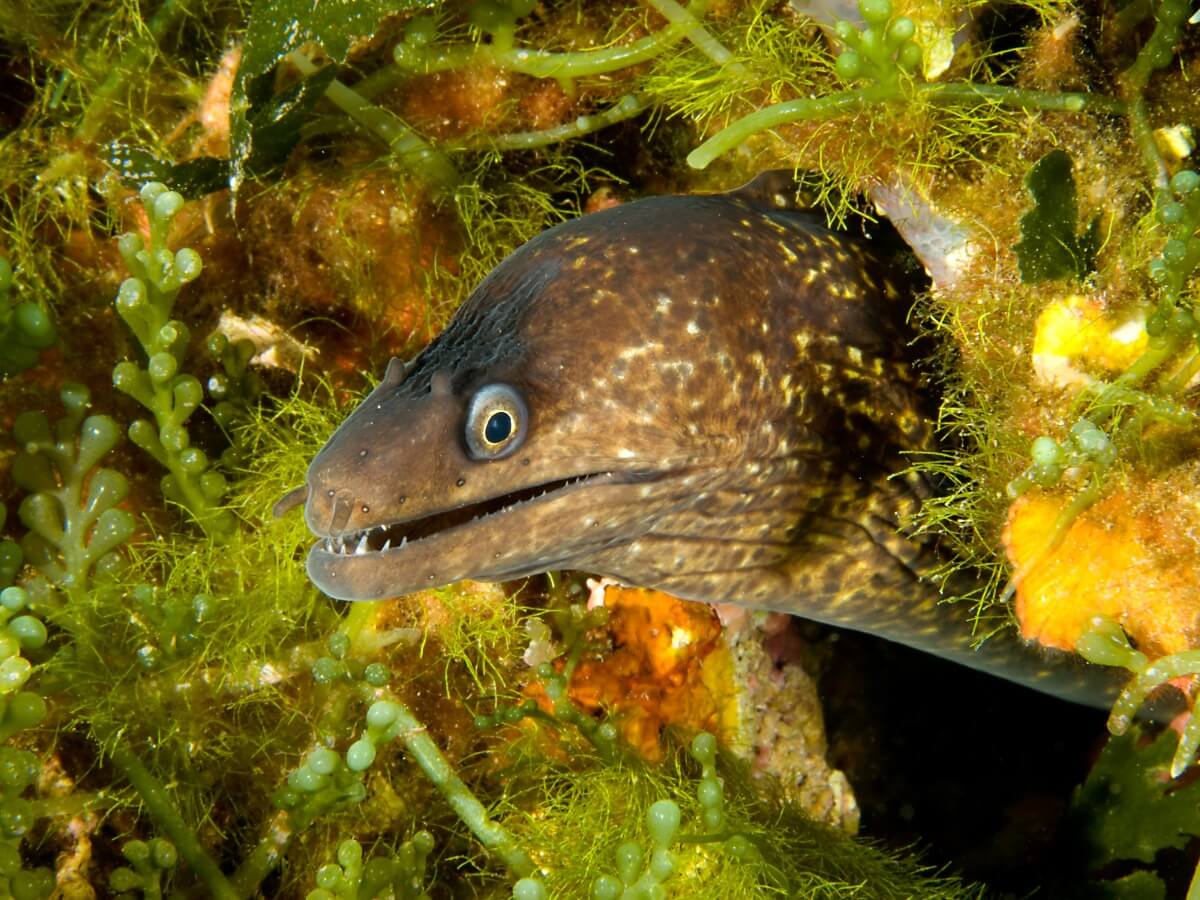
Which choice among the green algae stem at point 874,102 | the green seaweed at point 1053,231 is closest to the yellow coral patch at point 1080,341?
the green seaweed at point 1053,231

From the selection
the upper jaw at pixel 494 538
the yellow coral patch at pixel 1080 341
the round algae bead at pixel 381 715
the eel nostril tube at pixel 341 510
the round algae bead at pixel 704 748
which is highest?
the yellow coral patch at pixel 1080 341

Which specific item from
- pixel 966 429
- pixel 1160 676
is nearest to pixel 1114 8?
pixel 966 429

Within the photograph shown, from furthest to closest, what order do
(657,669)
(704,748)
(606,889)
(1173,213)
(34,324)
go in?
(657,669) → (34,324) → (704,748) → (606,889) → (1173,213)

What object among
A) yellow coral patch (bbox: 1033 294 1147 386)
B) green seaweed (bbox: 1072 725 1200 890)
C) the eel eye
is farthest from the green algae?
green seaweed (bbox: 1072 725 1200 890)

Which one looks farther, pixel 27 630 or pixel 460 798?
pixel 460 798

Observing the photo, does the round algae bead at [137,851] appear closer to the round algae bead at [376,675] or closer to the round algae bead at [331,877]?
the round algae bead at [331,877]

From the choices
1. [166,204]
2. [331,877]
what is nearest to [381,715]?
[331,877]

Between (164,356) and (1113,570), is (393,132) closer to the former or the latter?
(164,356)
